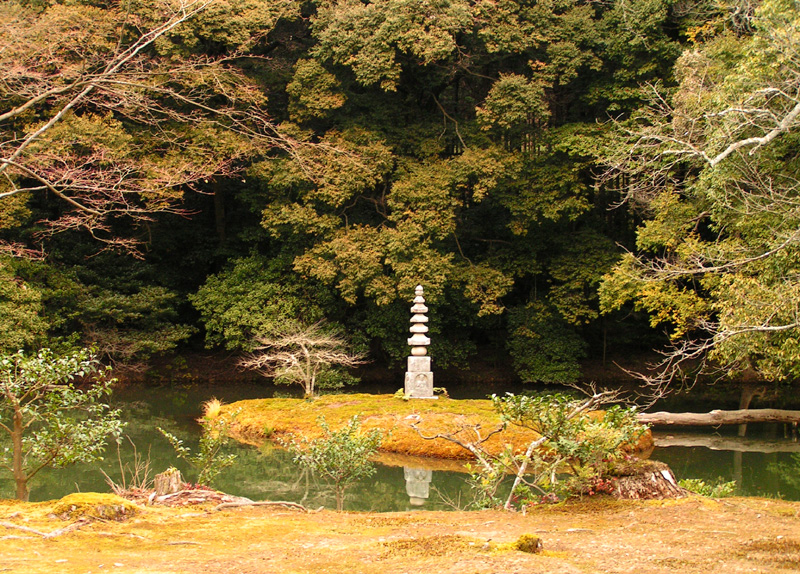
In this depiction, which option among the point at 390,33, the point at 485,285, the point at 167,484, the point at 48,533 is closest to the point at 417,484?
the point at 167,484

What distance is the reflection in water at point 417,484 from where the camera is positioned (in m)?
8.24

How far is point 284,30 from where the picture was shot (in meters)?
16.7

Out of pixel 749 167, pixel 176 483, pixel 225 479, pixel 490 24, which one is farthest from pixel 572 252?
pixel 176 483

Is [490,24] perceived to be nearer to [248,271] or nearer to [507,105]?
[507,105]

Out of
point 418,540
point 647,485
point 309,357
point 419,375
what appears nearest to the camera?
point 418,540

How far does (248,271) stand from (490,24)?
7.03 metres

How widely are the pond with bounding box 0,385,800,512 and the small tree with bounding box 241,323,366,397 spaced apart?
5.94 feet

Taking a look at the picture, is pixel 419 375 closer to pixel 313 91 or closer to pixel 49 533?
pixel 313 91

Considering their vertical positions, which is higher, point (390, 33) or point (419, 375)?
point (390, 33)

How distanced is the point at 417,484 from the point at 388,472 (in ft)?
2.09

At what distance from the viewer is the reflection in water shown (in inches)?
324

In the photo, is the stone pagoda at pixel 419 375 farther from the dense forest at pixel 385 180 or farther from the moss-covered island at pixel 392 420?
the dense forest at pixel 385 180

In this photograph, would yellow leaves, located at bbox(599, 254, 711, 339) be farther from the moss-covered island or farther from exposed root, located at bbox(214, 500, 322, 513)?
exposed root, located at bbox(214, 500, 322, 513)

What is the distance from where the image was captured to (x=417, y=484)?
891 centimetres
